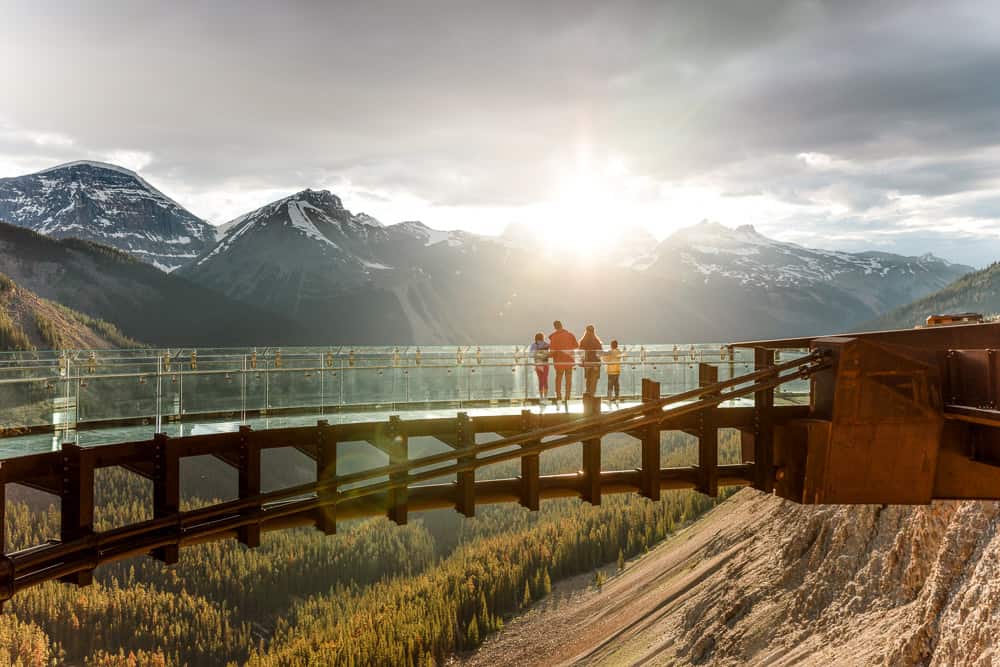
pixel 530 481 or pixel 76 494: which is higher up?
pixel 76 494

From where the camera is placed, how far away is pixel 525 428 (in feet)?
49.3

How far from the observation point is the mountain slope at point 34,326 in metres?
152

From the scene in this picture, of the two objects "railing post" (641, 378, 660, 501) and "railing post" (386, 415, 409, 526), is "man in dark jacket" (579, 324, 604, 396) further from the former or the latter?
"railing post" (386, 415, 409, 526)

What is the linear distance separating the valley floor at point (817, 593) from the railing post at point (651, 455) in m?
8.97

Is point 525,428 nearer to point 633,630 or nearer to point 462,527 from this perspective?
point 633,630

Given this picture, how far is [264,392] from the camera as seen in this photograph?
17391mm

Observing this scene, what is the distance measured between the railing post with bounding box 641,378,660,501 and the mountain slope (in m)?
166

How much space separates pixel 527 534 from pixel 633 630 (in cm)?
6720

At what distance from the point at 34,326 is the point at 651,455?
189068 mm

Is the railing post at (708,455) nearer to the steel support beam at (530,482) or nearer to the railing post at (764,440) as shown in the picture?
the railing post at (764,440)

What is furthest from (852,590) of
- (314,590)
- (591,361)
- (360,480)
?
(314,590)

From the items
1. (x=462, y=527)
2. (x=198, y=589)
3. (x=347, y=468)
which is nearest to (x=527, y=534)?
(x=462, y=527)

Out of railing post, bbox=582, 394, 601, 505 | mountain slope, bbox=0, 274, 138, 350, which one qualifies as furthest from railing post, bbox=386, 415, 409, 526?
mountain slope, bbox=0, 274, 138, 350

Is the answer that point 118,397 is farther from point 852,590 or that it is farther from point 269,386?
point 852,590
